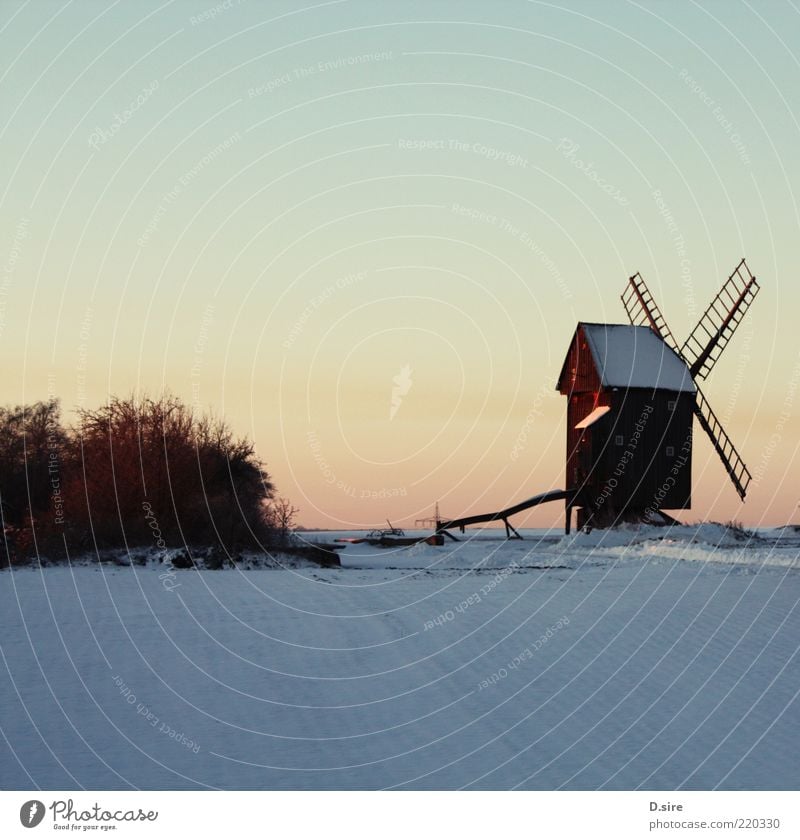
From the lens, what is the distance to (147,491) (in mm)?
33094

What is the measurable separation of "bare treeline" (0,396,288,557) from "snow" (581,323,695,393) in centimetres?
1576

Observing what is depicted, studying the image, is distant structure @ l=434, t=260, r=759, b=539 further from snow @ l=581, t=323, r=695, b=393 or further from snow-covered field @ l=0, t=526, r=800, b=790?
snow-covered field @ l=0, t=526, r=800, b=790

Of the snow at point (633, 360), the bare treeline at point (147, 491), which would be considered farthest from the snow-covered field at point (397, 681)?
the snow at point (633, 360)

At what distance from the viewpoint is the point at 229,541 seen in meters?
31.9

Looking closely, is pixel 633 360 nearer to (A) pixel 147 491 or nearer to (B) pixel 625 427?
(B) pixel 625 427

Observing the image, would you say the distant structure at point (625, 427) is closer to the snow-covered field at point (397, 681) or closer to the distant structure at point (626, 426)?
the distant structure at point (626, 426)

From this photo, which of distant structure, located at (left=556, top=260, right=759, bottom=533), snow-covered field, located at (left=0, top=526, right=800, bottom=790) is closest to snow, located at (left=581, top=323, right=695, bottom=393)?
distant structure, located at (left=556, top=260, right=759, bottom=533)

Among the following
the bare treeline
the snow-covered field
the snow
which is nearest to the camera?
the snow-covered field

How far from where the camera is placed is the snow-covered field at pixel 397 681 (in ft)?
43.1

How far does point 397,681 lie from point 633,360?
3028 cm

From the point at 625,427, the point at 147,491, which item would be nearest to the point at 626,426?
the point at 625,427

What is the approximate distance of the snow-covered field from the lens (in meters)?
13.1

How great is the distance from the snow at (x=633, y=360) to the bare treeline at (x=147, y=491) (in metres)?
15.8

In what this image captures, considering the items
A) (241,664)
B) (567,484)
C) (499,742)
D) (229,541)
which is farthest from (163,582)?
(567,484)
